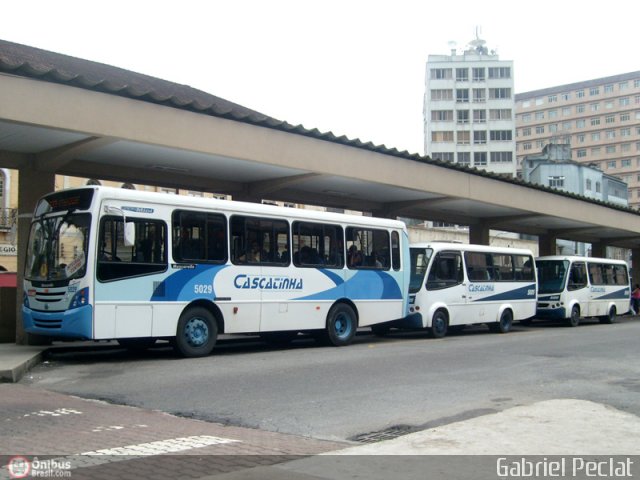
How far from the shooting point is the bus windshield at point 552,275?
27047 millimetres

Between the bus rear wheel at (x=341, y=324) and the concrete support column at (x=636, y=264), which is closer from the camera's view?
the bus rear wheel at (x=341, y=324)

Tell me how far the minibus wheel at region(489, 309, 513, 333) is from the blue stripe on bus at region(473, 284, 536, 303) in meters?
0.50

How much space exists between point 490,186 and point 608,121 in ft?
366

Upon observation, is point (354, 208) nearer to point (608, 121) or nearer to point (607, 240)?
point (607, 240)

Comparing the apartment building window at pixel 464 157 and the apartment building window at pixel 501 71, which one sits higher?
the apartment building window at pixel 501 71

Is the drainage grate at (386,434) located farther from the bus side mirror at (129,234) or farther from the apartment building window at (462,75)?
the apartment building window at (462,75)

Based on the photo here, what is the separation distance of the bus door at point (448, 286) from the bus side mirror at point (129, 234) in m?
9.24

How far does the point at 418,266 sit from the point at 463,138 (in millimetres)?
80478

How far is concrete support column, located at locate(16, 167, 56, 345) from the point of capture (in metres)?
15.4

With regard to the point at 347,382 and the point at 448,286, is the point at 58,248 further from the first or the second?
the point at 448,286

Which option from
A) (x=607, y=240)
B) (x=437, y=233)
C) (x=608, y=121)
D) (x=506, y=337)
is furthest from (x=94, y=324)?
(x=608, y=121)

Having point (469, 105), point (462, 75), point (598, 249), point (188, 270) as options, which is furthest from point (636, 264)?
point (462, 75)

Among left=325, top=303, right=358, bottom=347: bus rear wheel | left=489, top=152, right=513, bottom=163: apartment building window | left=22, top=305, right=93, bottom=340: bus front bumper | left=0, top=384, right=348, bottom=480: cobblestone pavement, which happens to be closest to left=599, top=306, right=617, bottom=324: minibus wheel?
left=325, top=303, right=358, bottom=347: bus rear wheel

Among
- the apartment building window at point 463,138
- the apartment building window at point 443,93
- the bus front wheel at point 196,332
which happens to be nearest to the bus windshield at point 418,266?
the bus front wheel at point 196,332
